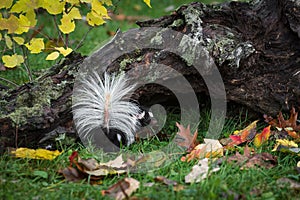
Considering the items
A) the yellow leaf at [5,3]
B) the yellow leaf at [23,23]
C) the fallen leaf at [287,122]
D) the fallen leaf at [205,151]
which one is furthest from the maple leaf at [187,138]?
the yellow leaf at [5,3]

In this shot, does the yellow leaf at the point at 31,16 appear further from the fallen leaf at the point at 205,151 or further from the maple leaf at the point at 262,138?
the maple leaf at the point at 262,138

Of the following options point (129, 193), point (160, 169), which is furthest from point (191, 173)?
point (129, 193)

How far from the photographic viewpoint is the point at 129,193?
7.16ft

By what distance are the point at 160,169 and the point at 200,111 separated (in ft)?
2.90

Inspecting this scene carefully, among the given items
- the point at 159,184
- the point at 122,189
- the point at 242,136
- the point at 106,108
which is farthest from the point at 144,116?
the point at 122,189

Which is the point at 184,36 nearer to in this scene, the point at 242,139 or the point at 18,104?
the point at 242,139

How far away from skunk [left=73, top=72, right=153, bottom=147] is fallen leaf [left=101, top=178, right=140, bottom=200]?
1.92ft

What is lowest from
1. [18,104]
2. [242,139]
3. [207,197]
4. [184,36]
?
[207,197]

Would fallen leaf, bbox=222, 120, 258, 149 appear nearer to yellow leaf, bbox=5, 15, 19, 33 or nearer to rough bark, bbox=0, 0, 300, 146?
rough bark, bbox=0, 0, 300, 146

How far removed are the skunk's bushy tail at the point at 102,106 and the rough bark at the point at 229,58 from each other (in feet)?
0.23

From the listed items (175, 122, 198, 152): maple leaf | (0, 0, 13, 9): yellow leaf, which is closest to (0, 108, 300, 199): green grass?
(175, 122, 198, 152): maple leaf

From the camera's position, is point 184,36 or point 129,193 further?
point 184,36

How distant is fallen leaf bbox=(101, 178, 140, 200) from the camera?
2168 mm

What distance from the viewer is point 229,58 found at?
288 centimetres
